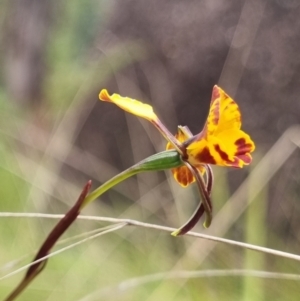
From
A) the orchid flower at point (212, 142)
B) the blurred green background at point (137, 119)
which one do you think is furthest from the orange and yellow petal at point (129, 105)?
the blurred green background at point (137, 119)

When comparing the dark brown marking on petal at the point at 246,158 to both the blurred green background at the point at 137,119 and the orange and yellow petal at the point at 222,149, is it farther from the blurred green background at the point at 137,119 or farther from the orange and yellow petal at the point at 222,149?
the blurred green background at the point at 137,119

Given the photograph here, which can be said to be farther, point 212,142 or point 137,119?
point 137,119

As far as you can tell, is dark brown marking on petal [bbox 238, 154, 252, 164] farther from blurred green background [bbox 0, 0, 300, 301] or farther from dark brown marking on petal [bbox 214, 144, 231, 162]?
blurred green background [bbox 0, 0, 300, 301]

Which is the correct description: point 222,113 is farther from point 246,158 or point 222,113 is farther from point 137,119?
point 137,119

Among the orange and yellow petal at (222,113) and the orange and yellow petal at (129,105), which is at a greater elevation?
the orange and yellow petal at (222,113)

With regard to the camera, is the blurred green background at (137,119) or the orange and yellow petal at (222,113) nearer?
the orange and yellow petal at (222,113)

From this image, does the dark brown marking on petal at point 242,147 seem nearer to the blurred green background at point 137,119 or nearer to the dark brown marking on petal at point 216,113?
the dark brown marking on petal at point 216,113

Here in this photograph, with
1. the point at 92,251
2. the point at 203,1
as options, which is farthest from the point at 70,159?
the point at 203,1

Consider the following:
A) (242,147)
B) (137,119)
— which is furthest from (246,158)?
(137,119)
